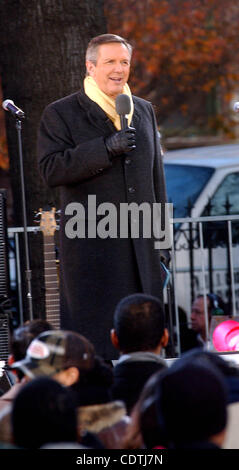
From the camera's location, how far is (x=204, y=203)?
8.22 meters

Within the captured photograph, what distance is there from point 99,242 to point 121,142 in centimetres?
58

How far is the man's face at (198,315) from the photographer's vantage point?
733 centimetres

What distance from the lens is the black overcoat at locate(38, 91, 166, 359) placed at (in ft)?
17.0

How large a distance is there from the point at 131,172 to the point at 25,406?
8.33 ft

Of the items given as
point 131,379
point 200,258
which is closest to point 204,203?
point 200,258

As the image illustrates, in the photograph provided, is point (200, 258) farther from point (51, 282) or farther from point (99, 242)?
point (99, 242)

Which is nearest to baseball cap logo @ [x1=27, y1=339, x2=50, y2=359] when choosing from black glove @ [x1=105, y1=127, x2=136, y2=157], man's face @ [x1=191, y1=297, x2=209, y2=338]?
black glove @ [x1=105, y1=127, x2=136, y2=157]

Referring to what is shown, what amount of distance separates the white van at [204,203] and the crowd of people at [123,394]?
12.3 feet

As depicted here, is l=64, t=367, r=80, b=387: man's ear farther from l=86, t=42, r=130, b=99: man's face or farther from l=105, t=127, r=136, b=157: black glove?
l=86, t=42, r=130, b=99: man's face

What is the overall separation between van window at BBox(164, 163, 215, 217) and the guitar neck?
2330 millimetres

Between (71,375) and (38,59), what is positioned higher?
(38,59)

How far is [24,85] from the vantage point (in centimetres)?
709

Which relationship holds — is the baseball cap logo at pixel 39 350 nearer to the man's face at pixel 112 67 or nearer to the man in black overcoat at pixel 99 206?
the man in black overcoat at pixel 99 206
